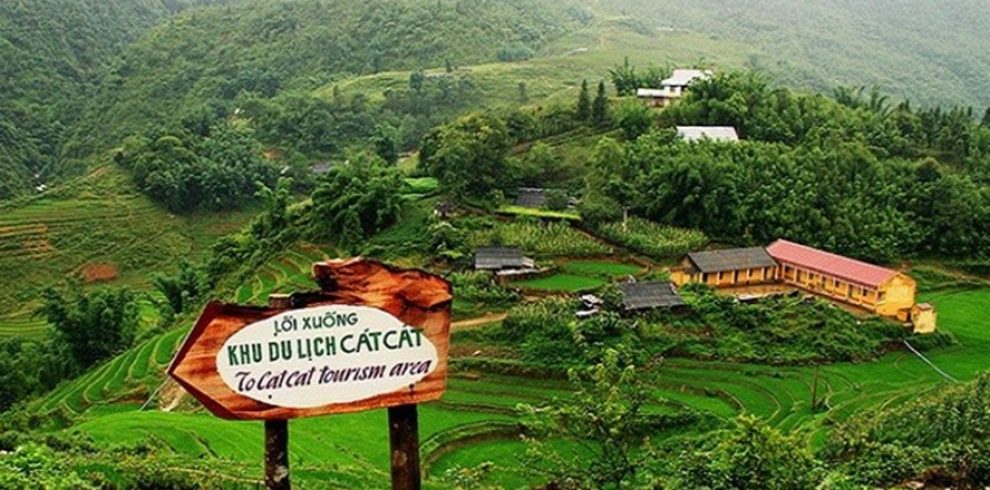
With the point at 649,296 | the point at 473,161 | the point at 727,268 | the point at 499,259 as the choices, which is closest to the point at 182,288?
the point at 473,161

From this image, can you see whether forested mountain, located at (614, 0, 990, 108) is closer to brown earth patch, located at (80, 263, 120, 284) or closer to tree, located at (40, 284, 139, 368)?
brown earth patch, located at (80, 263, 120, 284)

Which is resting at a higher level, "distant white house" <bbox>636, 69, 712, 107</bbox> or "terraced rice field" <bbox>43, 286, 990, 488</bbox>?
"distant white house" <bbox>636, 69, 712, 107</bbox>

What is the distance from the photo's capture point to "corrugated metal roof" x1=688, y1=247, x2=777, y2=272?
3350 centimetres

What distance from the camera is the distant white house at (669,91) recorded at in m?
52.3

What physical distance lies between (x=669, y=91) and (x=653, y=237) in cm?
1887

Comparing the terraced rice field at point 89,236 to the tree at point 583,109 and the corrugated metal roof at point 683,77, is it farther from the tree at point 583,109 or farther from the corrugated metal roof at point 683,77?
the corrugated metal roof at point 683,77

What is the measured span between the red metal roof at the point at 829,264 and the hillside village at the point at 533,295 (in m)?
0.15

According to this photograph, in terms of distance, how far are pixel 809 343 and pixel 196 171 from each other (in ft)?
143

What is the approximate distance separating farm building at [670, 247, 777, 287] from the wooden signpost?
26.4m

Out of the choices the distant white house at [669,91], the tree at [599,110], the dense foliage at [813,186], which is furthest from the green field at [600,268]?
the distant white house at [669,91]

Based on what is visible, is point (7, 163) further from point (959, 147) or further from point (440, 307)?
point (440, 307)

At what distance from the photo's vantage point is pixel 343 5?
3839 inches

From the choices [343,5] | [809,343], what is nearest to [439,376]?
[809,343]

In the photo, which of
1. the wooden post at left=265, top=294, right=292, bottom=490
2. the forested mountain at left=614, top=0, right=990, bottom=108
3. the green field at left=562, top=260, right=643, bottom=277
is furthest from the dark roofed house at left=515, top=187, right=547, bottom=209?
the forested mountain at left=614, top=0, right=990, bottom=108
